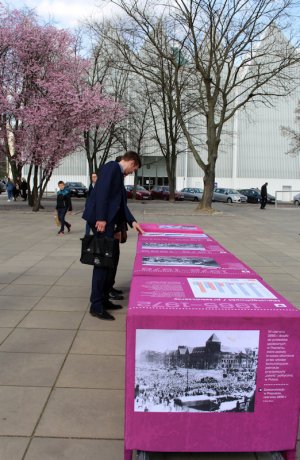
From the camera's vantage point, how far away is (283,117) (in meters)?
59.8

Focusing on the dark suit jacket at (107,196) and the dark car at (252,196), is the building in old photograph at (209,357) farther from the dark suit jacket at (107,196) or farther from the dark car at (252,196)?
the dark car at (252,196)

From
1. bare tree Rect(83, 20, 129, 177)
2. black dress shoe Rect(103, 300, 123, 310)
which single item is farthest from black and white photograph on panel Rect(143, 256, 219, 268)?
bare tree Rect(83, 20, 129, 177)

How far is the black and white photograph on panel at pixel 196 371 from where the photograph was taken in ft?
8.16

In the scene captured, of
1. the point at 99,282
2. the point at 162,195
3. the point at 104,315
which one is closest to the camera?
the point at 99,282

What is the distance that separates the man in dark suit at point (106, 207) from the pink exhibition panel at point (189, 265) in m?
1.05

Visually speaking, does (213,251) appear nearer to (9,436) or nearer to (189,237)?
(189,237)

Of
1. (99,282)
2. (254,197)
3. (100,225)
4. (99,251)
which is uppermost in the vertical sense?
(100,225)

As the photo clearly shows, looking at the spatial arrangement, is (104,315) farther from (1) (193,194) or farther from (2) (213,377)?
(1) (193,194)

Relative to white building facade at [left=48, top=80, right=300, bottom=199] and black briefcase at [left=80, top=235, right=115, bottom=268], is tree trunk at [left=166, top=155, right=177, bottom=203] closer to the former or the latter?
white building facade at [left=48, top=80, right=300, bottom=199]

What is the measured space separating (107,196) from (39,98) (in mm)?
18879

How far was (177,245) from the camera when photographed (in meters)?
4.72

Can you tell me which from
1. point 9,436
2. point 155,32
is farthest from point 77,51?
point 9,436

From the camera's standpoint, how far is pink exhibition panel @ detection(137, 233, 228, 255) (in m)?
4.32

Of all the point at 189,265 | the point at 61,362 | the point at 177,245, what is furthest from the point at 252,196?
the point at 189,265
